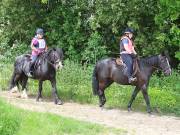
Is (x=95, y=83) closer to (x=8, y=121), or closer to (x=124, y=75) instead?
(x=124, y=75)

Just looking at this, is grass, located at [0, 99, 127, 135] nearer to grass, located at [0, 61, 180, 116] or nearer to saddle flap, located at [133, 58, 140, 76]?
saddle flap, located at [133, 58, 140, 76]

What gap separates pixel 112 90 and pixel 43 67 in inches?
95.9

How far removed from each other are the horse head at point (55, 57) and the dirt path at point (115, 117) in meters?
1.23

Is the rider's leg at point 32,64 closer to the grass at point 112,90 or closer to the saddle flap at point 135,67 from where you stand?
the grass at point 112,90

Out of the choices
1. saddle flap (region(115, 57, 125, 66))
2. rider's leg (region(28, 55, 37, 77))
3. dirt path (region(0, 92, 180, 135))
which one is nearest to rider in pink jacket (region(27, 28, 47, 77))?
rider's leg (region(28, 55, 37, 77))

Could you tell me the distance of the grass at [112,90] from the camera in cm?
1656

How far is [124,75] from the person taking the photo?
1572 cm

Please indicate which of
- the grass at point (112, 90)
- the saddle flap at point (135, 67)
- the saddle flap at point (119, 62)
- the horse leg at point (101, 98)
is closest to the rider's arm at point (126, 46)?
the saddle flap at point (135, 67)

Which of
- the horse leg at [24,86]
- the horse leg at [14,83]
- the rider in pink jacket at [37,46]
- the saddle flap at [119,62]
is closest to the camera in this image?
the saddle flap at [119,62]

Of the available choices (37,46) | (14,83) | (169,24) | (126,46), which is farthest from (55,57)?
(169,24)

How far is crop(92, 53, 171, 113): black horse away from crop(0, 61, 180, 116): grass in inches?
24.4

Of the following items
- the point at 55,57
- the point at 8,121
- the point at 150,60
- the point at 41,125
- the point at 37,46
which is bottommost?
the point at 41,125

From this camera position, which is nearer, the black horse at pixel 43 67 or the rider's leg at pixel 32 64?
the black horse at pixel 43 67

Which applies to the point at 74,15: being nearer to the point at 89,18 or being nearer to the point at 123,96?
the point at 89,18
